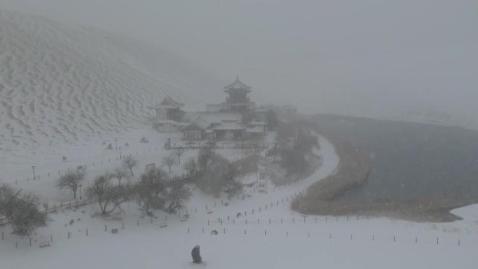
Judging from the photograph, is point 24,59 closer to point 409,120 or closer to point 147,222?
point 147,222

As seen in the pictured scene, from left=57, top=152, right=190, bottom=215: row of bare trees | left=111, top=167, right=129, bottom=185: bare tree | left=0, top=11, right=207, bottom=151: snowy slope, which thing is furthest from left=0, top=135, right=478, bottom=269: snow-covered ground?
left=0, top=11, right=207, bottom=151: snowy slope

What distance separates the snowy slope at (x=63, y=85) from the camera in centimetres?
5319

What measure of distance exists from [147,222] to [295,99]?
105 metres

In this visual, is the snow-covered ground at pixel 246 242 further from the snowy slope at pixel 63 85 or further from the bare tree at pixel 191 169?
the snowy slope at pixel 63 85

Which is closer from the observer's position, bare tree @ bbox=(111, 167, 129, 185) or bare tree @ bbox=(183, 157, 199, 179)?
bare tree @ bbox=(111, 167, 129, 185)

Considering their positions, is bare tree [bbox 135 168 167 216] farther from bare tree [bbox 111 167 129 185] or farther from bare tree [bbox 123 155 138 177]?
bare tree [bbox 123 155 138 177]

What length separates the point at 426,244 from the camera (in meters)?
25.5

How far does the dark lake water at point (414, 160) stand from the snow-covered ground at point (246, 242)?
8011 mm

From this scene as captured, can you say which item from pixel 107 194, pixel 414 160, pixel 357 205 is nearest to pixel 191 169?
pixel 107 194

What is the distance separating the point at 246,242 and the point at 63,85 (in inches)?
2283

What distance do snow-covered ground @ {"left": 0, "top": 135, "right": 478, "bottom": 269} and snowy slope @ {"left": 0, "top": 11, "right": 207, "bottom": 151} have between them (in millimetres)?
24598

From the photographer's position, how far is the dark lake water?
3975 cm

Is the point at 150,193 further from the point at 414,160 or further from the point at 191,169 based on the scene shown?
the point at 414,160

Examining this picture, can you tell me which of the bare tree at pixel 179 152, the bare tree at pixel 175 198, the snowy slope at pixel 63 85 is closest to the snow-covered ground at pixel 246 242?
the bare tree at pixel 175 198
